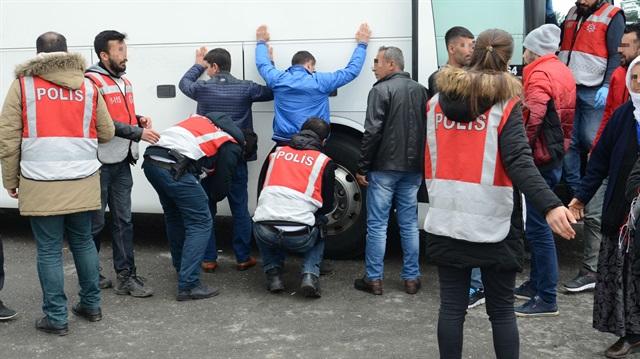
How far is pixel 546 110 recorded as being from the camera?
15.6ft

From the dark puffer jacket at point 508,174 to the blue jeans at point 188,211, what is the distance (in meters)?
2.24

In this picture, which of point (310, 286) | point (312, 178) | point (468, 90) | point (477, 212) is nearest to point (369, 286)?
point (310, 286)

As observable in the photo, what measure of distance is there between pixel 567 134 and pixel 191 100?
301 cm

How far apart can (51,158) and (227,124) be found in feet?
4.42

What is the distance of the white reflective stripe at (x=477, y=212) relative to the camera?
345 centimetres

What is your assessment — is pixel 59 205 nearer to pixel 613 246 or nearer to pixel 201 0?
pixel 201 0

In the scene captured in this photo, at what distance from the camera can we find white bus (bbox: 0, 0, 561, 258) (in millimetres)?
5598

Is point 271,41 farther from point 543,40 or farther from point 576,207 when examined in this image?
point 576,207

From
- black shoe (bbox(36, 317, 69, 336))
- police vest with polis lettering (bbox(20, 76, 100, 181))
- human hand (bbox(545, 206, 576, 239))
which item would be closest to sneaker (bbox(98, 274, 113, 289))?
black shoe (bbox(36, 317, 69, 336))

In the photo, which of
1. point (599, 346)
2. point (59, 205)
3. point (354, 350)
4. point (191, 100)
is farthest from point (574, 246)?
point (59, 205)

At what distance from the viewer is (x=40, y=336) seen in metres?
4.71

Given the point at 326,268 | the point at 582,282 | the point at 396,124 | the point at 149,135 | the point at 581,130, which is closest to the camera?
the point at 149,135

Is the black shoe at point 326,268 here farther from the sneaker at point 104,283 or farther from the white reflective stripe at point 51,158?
the white reflective stripe at point 51,158

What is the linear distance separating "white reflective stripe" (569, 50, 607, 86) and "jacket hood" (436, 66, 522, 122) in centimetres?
259
